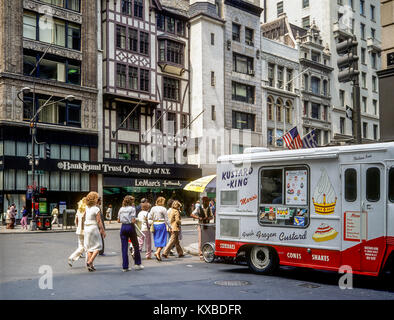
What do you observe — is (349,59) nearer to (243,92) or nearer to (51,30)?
(51,30)

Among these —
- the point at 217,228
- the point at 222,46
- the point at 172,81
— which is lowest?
the point at 217,228

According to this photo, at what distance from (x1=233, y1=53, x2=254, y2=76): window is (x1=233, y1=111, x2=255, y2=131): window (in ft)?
13.7

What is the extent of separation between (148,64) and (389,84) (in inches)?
1105

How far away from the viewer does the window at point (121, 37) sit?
1597 inches

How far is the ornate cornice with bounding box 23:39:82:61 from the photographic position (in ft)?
116

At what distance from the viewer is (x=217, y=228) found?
13.1m

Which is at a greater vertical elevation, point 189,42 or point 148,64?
point 189,42

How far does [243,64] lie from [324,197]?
40.1m

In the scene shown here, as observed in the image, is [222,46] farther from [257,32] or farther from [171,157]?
[171,157]

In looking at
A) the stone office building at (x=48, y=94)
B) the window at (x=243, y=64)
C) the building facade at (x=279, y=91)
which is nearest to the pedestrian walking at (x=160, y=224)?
the stone office building at (x=48, y=94)

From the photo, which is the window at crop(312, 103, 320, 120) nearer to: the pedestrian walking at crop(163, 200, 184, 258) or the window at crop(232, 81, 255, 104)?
the window at crop(232, 81, 255, 104)

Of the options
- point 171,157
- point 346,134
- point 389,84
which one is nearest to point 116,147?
point 171,157

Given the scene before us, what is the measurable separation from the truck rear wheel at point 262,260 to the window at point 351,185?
2410 mm

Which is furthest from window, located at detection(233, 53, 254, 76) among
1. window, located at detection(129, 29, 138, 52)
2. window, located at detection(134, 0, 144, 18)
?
window, located at detection(129, 29, 138, 52)
